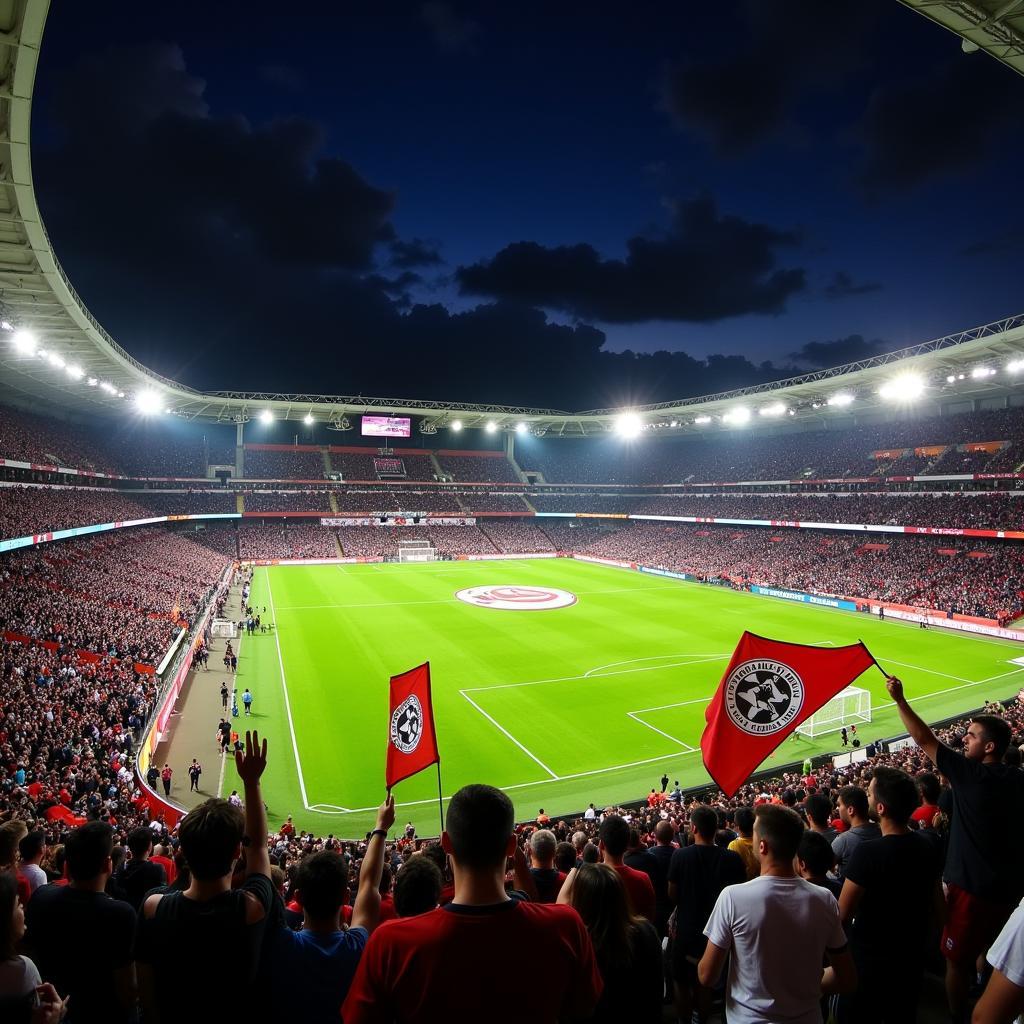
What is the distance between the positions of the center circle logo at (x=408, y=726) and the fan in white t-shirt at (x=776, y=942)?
5.04m

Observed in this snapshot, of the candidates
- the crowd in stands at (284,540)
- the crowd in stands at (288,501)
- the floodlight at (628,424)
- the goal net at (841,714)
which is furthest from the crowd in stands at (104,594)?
the floodlight at (628,424)

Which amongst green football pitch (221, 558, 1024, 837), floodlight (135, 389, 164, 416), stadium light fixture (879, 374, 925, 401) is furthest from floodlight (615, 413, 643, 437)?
floodlight (135, 389, 164, 416)

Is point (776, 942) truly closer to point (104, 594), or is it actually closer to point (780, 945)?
point (780, 945)

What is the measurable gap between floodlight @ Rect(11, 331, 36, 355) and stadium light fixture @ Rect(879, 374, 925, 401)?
54338mm

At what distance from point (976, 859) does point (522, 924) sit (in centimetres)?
408

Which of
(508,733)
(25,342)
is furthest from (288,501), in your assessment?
(508,733)

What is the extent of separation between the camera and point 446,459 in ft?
294

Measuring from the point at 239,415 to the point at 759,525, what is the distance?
184 feet

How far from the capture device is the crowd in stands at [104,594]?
24.9 metres

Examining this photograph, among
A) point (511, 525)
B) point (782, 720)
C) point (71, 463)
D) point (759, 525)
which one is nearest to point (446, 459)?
point (511, 525)

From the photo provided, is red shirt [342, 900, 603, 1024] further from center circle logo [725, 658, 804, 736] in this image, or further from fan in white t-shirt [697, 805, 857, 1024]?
center circle logo [725, 658, 804, 736]

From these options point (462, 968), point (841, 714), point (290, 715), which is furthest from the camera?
point (290, 715)

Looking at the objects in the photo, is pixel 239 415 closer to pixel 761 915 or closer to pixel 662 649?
pixel 662 649

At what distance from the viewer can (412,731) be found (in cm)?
802
